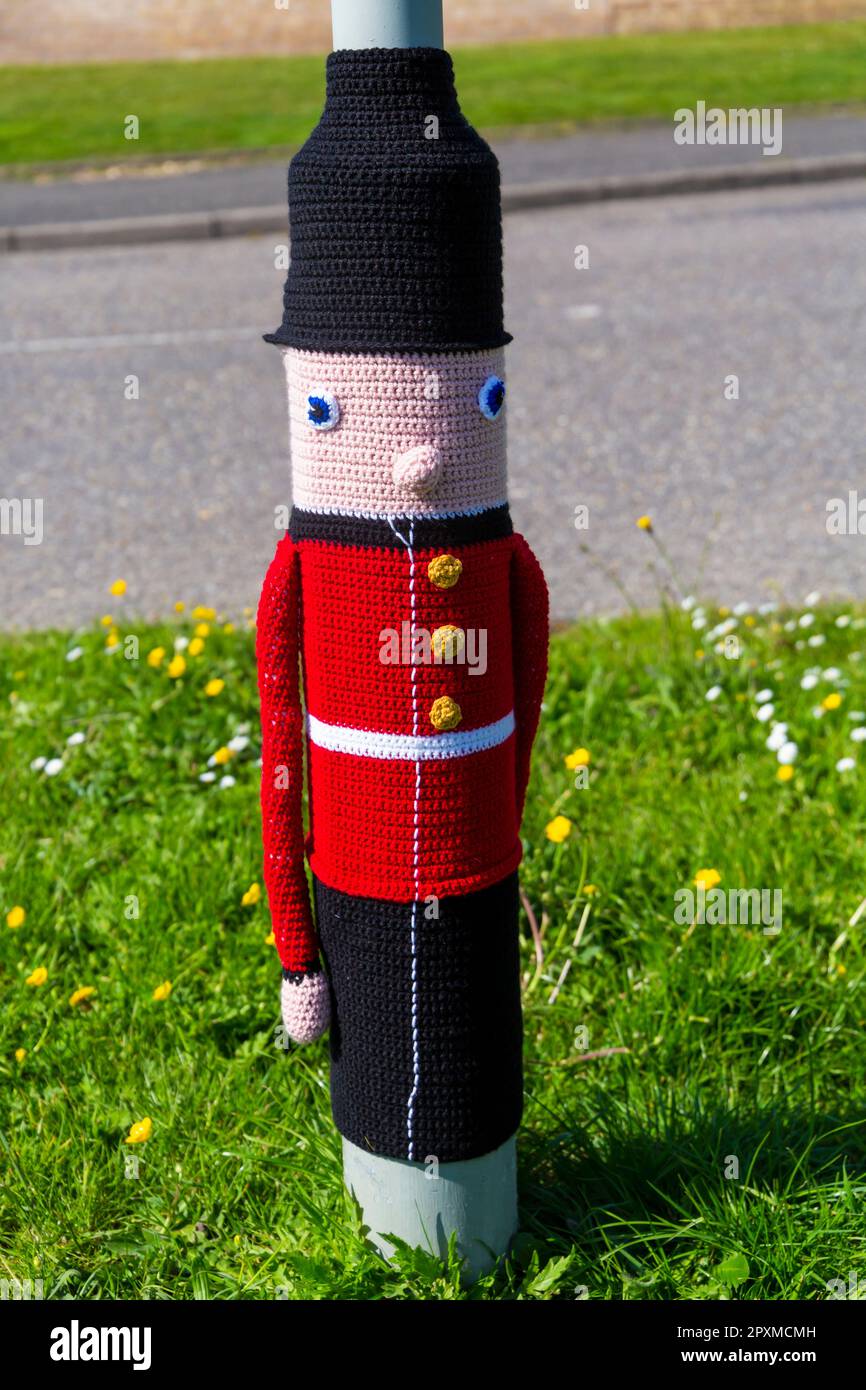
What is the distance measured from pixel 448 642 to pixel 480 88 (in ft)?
52.6

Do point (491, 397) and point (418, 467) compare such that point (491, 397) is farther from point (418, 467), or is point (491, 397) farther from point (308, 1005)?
point (308, 1005)

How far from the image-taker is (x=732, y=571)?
17.8ft

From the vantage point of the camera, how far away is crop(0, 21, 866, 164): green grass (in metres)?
14.7

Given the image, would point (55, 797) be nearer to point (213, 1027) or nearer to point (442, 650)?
point (213, 1027)

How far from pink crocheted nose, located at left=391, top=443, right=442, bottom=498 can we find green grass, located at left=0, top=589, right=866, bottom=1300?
1.18m

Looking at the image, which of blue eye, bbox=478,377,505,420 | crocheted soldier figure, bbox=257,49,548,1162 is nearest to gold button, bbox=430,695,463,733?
crocheted soldier figure, bbox=257,49,548,1162

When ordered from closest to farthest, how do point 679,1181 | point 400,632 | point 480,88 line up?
point 400,632
point 679,1181
point 480,88

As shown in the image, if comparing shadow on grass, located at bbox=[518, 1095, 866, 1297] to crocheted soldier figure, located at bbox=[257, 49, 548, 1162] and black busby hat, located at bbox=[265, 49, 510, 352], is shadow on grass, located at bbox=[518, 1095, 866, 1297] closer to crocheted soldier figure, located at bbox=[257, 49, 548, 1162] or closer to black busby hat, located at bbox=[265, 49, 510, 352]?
crocheted soldier figure, located at bbox=[257, 49, 548, 1162]

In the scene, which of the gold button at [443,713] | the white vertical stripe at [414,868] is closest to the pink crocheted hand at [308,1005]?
the white vertical stripe at [414,868]

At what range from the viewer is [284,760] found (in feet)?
7.38

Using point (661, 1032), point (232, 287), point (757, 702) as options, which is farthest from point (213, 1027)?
point (232, 287)

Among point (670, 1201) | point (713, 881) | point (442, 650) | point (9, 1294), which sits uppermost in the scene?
point (442, 650)

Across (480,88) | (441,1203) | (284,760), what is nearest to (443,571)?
(284,760)

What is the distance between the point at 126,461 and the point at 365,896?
503cm
